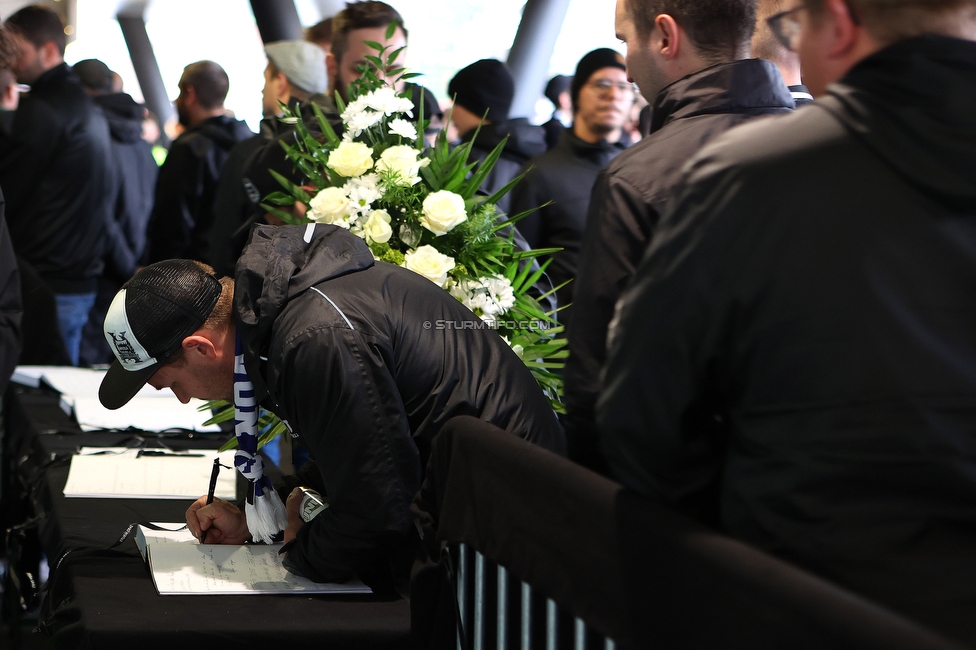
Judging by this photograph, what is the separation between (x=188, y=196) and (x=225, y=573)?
347cm

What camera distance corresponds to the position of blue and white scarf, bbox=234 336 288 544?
188 centimetres

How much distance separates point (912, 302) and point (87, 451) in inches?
83.0

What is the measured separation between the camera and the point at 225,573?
1728 millimetres

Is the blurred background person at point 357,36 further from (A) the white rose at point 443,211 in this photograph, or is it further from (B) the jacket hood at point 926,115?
(B) the jacket hood at point 926,115

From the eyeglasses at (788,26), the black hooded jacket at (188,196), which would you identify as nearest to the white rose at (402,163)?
the eyeglasses at (788,26)

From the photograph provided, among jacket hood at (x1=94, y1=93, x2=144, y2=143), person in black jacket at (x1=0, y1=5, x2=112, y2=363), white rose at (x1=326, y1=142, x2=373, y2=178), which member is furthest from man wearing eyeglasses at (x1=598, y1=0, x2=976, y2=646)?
jacket hood at (x1=94, y1=93, x2=144, y2=143)

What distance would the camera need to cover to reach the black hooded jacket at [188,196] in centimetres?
489

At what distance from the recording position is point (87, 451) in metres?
2.51

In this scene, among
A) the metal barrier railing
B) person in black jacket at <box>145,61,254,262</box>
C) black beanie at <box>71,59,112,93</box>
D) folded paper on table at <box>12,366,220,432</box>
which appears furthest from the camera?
black beanie at <box>71,59,112,93</box>

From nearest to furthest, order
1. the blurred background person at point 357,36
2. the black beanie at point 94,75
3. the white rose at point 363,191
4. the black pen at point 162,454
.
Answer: the white rose at point 363,191, the black pen at point 162,454, the blurred background person at point 357,36, the black beanie at point 94,75

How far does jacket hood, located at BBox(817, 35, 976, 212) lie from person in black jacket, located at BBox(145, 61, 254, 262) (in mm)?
4219

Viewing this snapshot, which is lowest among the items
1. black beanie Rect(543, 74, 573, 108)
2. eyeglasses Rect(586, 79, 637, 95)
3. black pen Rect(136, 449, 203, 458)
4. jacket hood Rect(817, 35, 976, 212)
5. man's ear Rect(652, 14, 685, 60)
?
black pen Rect(136, 449, 203, 458)

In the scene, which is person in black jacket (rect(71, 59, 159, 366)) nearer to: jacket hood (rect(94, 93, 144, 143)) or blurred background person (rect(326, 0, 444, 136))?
jacket hood (rect(94, 93, 144, 143))

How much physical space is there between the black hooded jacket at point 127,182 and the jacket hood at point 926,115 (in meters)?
4.44
